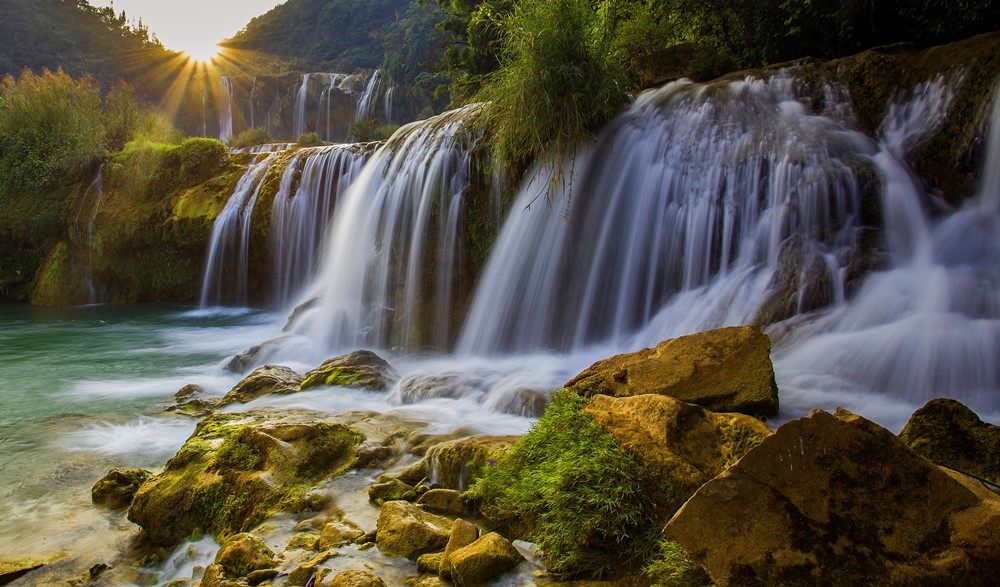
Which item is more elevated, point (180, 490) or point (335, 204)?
point (335, 204)

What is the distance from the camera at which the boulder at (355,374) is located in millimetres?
5918

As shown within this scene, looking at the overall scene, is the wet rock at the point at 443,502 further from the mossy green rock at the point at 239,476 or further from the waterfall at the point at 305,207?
the waterfall at the point at 305,207

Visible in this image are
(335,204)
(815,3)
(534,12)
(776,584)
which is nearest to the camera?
(776,584)

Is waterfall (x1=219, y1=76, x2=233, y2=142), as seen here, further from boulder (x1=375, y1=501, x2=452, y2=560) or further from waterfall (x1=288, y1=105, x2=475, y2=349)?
boulder (x1=375, y1=501, x2=452, y2=560)

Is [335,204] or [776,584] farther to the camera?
[335,204]

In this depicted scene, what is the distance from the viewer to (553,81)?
254 inches

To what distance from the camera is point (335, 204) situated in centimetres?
1148

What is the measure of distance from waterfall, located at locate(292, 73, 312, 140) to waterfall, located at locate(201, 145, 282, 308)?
1705cm

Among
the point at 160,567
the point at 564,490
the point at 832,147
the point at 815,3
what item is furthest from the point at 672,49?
the point at 160,567

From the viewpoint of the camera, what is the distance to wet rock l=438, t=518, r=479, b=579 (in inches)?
98.8

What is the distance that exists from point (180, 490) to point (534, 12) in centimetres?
568

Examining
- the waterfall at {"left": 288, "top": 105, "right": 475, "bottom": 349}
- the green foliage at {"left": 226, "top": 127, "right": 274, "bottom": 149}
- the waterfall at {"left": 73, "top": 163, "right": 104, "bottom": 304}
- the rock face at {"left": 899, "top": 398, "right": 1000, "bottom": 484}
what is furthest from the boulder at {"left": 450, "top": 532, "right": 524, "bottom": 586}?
the green foliage at {"left": 226, "top": 127, "right": 274, "bottom": 149}

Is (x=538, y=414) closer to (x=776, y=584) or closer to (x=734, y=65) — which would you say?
(x=776, y=584)

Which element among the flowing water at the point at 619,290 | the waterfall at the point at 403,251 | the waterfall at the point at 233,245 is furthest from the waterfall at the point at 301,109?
the waterfall at the point at 403,251
